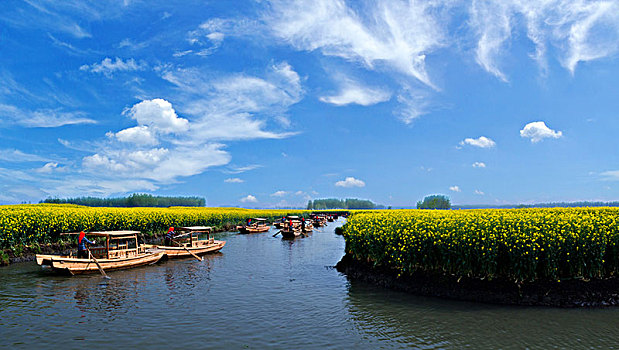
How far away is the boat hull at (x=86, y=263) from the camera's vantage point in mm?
21422

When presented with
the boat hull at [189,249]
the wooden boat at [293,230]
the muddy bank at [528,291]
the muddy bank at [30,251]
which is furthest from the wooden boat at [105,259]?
the wooden boat at [293,230]

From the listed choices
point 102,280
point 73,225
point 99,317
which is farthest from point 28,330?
point 73,225

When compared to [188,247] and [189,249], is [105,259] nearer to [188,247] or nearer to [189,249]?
[189,249]

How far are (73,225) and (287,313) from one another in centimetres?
2696

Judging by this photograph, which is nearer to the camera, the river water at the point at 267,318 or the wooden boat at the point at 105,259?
the river water at the point at 267,318

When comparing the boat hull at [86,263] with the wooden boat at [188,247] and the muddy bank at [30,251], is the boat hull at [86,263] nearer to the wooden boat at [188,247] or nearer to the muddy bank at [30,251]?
the wooden boat at [188,247]

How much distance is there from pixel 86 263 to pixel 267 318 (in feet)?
48.4

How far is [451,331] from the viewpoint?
12.2 metres

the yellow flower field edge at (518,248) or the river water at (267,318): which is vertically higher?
the yellow flower field edge at (518,248)

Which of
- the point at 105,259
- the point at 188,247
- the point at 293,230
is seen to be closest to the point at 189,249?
the point at 188,247

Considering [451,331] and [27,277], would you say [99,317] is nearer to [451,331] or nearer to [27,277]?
[27,277]

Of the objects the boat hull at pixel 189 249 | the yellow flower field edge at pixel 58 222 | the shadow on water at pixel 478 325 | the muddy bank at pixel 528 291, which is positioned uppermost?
the yellow flower field edge at pixel 58 222

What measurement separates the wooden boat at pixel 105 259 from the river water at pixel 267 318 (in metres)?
1.30

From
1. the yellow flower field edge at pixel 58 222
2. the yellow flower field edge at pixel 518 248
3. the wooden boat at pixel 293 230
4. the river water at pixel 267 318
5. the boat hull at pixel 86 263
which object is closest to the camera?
the river water at pixel 267 318
